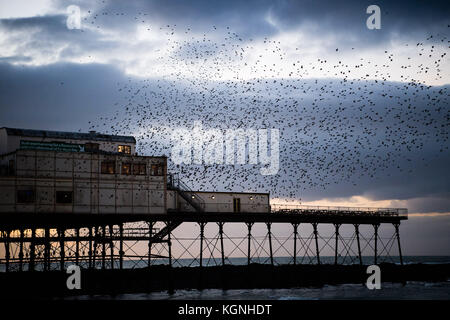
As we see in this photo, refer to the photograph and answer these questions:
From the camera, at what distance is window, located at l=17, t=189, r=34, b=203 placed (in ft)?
149

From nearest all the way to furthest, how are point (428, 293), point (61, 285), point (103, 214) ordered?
1. point (103, 214)
2. point (61, 285)
3. point (428, 293)

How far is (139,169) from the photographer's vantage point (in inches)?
2004

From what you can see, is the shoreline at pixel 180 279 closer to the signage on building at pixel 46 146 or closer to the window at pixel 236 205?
the window at pixel 236 205

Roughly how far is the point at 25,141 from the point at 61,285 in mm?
14668

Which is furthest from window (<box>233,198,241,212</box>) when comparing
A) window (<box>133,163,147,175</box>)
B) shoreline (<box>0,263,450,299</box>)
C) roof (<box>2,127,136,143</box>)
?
roof (<box>2,127,136,143</box>)

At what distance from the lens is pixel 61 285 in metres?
54.0

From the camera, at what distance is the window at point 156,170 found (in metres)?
51.3

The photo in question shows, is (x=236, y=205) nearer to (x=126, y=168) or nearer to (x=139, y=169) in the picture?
(x=139, y=169)

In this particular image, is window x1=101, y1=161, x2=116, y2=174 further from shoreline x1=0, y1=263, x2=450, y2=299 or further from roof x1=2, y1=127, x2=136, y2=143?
shoreline x1=0, y1=263, x2=450, y2=299

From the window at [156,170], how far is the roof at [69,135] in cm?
852

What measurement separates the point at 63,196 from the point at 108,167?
4.67m
